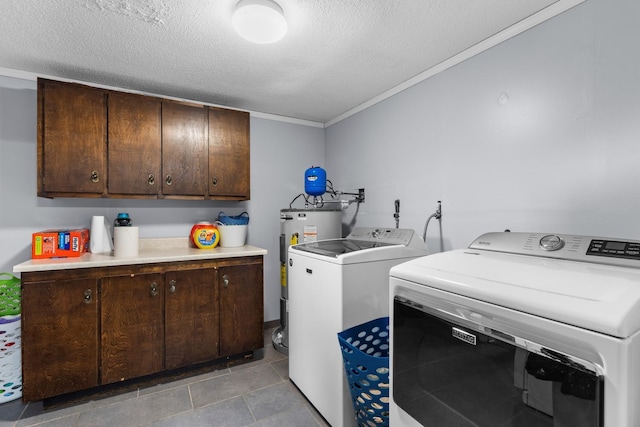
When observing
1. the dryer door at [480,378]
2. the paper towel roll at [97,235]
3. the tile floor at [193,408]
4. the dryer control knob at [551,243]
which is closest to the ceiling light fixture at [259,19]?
the dryer door at [480,378]

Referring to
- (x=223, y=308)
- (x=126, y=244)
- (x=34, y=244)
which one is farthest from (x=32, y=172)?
(x=223, y=308)

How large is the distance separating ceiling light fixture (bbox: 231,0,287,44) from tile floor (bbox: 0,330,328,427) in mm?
2339

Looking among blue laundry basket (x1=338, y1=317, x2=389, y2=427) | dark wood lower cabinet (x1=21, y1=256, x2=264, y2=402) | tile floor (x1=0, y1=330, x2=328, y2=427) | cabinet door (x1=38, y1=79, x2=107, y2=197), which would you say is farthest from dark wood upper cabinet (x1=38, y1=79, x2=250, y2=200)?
blue laundry basket (x1=338, y1=317, x2=389, y2=427)

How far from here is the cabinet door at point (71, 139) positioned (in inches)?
88.6

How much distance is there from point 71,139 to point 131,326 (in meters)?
1.49

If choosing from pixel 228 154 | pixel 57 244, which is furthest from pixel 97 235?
pixel 228 154

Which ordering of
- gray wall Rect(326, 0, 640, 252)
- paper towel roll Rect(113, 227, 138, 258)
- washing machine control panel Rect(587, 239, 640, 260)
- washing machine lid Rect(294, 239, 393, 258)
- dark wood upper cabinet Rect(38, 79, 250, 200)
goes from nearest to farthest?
washing machine control panel Rect(587, 239, 640, 260), gray wall Rect(326, 0, 640, 252), washing machine lid Rect(294, 239, 393, 258), dark wood upper cabinet Rect(38, 79, 250, 200), paper towel roll Rect(113, 227, 138, 258)

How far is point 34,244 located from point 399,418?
8.68 feet

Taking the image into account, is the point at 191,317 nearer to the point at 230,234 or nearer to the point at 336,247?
the point at 230,234

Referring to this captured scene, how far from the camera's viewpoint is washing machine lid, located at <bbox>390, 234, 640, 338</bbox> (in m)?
0.74

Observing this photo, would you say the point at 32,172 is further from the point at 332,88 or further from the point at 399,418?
the point at 399,418

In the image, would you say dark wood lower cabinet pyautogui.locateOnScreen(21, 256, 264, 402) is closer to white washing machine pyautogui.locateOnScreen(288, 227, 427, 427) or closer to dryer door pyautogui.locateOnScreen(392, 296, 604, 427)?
white washing machine pyautogui.locateOnScreen(288, 227, 427, 427)

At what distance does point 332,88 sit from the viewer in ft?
9.12

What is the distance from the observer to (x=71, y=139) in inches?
91.5
